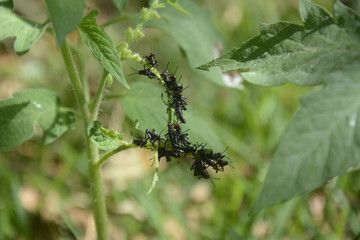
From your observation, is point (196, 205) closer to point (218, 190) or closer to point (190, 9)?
point (218, 190)

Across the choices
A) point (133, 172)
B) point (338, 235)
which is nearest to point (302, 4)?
point (338, 235)

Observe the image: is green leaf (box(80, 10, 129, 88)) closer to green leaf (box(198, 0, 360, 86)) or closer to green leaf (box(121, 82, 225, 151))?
green leaf (box(198, 0, 360, 86))

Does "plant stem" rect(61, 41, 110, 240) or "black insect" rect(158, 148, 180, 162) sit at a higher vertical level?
"plant stem" rect(61, 41, 110, 240)

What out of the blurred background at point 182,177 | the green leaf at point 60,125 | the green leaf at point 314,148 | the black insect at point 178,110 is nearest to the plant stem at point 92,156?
the green leaf at point 60,125

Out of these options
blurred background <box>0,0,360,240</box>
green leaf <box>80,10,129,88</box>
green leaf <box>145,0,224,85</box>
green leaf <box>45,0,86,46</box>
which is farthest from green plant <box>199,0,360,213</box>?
green leaf <box>145,0,224,85</box>

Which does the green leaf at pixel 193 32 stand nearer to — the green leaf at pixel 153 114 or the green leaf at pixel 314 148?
the green leaf at pixel 153 114

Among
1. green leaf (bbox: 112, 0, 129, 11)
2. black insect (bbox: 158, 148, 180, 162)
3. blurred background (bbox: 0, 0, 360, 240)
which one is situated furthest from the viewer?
blurred background (bbox: 0, 0, 360, 240)

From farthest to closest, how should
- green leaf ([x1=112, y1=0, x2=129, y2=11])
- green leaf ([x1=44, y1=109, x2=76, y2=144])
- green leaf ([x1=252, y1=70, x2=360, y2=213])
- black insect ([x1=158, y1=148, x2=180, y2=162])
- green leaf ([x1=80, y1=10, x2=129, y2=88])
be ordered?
green leaf ([x1=112, y1=0, x2=129, y2=11])
green leaf ([x1=44, y1=109, x2=76, y2=144])
black insect ([x1=158, y1=148, x2=180, y2=162])
green leaf ([x1=80, y1=10, x2=129, y2=88])
green leaf ([x1=252, y1=70, x2=360, y2=213])
